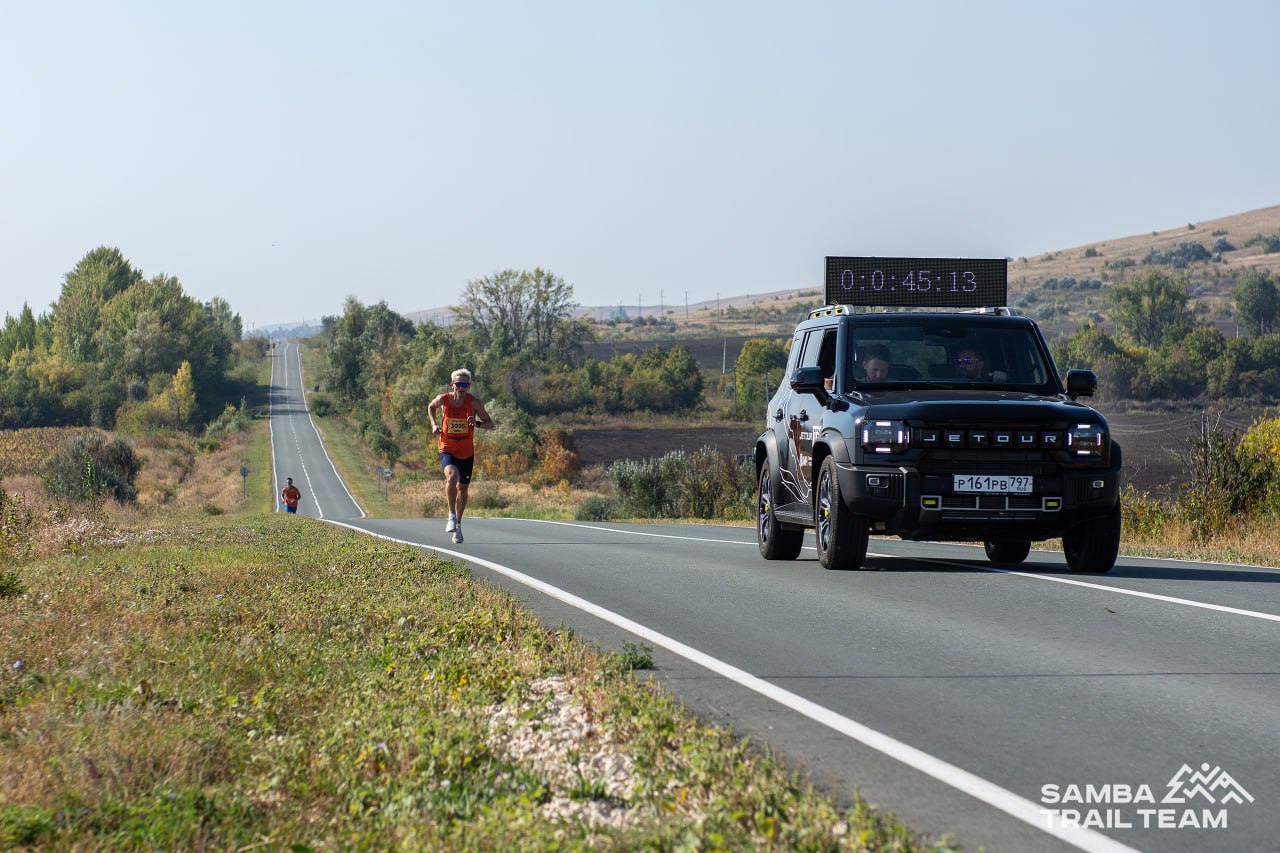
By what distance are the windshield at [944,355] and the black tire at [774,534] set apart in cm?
198

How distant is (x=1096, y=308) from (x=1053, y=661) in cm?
16691

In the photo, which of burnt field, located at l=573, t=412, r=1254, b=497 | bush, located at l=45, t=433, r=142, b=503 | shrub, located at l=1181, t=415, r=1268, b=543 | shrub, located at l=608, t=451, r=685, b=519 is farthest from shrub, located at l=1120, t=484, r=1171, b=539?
bush, located at l=45, t=433, r=142, b=503

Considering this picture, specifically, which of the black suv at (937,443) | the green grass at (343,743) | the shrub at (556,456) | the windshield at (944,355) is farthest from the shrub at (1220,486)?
the shrub at (556,456)

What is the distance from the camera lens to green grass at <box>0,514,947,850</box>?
13.3 ft

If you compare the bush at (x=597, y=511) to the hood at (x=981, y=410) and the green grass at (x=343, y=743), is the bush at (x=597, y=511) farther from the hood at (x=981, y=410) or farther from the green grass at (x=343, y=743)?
the green grass at (x=343, y=743)

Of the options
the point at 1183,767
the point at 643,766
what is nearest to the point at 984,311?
the point at 1183,767

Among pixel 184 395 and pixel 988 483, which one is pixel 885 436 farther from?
pixel 184 395

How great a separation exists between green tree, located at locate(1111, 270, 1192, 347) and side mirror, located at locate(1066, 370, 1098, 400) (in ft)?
415

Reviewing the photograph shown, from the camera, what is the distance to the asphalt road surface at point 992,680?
4490 millimetres

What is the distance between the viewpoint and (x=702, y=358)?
168m

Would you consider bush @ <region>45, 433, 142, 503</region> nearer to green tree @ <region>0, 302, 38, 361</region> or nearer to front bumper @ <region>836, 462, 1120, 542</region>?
front bumper @ <region>836, 462, 1120, 542</region>

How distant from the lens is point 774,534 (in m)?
13.3

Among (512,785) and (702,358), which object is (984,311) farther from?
(702,358)

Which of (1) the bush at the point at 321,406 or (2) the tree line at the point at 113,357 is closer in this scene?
(2) the tree line at the point at 113,357
